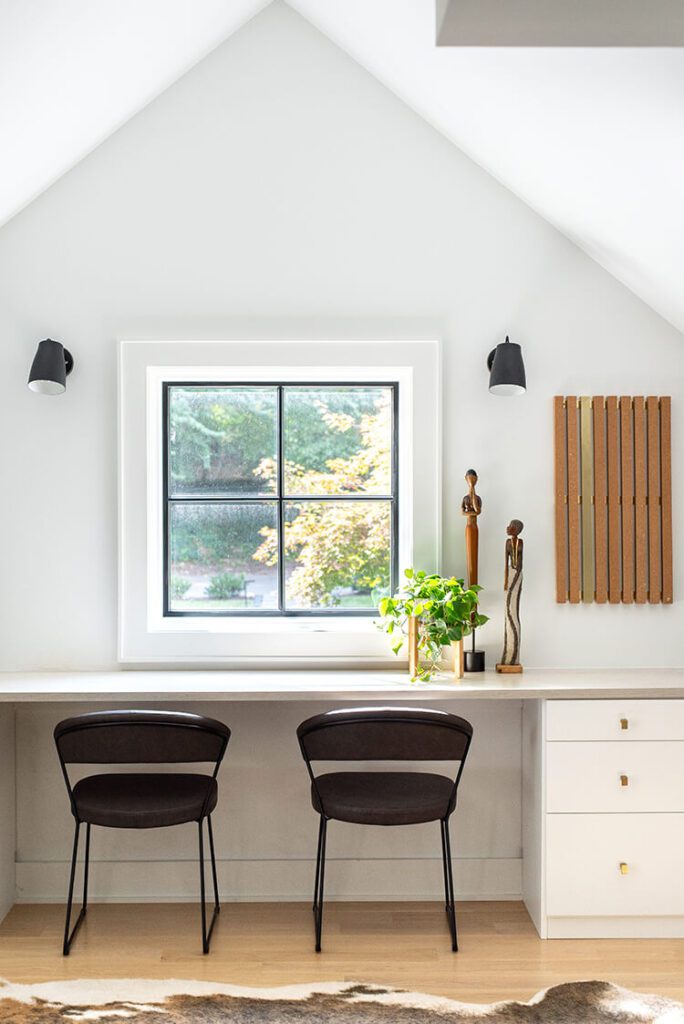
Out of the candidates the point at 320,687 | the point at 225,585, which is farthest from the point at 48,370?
the point at 320,687

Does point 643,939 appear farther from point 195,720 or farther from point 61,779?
point 61,779

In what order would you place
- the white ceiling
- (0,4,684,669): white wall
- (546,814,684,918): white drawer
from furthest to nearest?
1. (0,4,684,669): white wall
2. (546,814,684,918): white drawer
3. the white ceiling

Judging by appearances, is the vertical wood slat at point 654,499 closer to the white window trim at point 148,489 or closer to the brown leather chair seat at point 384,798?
the white window trim at point 148,489

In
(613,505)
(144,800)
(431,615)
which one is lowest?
(144,800)

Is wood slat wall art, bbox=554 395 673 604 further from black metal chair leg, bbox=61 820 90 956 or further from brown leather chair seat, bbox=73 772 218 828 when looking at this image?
black metal chair leg, bbox=61 820 90 956

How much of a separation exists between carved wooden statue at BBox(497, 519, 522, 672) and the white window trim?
0.28 metres

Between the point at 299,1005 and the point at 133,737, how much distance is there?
0.94 metres

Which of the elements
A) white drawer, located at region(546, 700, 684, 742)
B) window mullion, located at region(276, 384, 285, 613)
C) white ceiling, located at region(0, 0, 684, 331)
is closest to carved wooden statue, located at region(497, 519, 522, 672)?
white drawer, located at region(546, 700, 684, 742)

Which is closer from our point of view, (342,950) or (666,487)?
(342,950)

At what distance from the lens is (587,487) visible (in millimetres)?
3438

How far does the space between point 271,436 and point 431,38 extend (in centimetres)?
158

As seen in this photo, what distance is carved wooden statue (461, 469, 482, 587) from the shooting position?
3.31 m

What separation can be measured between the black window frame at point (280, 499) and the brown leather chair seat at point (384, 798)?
77cm

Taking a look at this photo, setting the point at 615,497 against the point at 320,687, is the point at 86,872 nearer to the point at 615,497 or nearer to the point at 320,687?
the point at 320,687
